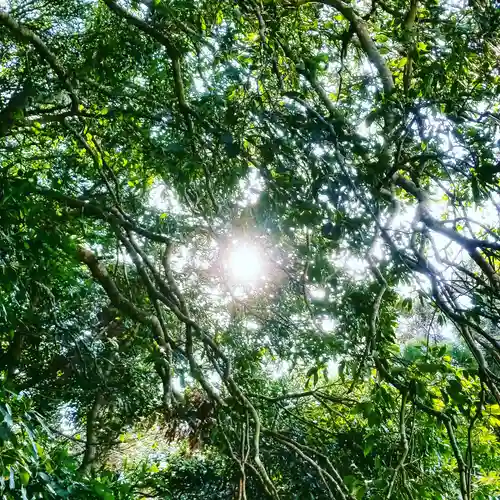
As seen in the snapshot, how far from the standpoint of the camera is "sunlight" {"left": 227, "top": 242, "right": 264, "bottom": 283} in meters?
2.57

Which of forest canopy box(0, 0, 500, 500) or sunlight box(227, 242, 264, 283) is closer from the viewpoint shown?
forest canopy box(0, 0, 500, 500)

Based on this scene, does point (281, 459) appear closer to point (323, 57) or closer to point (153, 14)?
point (323, 57)

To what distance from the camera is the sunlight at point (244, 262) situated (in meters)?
2.57

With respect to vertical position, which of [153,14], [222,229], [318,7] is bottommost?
[222,229]

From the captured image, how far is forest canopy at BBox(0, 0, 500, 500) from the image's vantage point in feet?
5.52

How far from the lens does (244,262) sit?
9.02 ft

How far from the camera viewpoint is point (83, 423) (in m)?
5.20

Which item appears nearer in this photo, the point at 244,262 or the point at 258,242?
the point at 258,242

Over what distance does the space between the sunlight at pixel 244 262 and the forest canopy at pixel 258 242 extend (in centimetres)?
4

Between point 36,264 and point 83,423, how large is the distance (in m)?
3.29

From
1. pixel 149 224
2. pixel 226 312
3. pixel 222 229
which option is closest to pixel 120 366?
pixel 226 312

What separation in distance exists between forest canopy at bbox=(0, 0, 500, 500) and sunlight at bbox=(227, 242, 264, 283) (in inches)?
1.6

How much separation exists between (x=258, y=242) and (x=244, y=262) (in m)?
0.42

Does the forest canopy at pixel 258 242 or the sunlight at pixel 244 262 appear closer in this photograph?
the forest canopy at pixel 258 242
